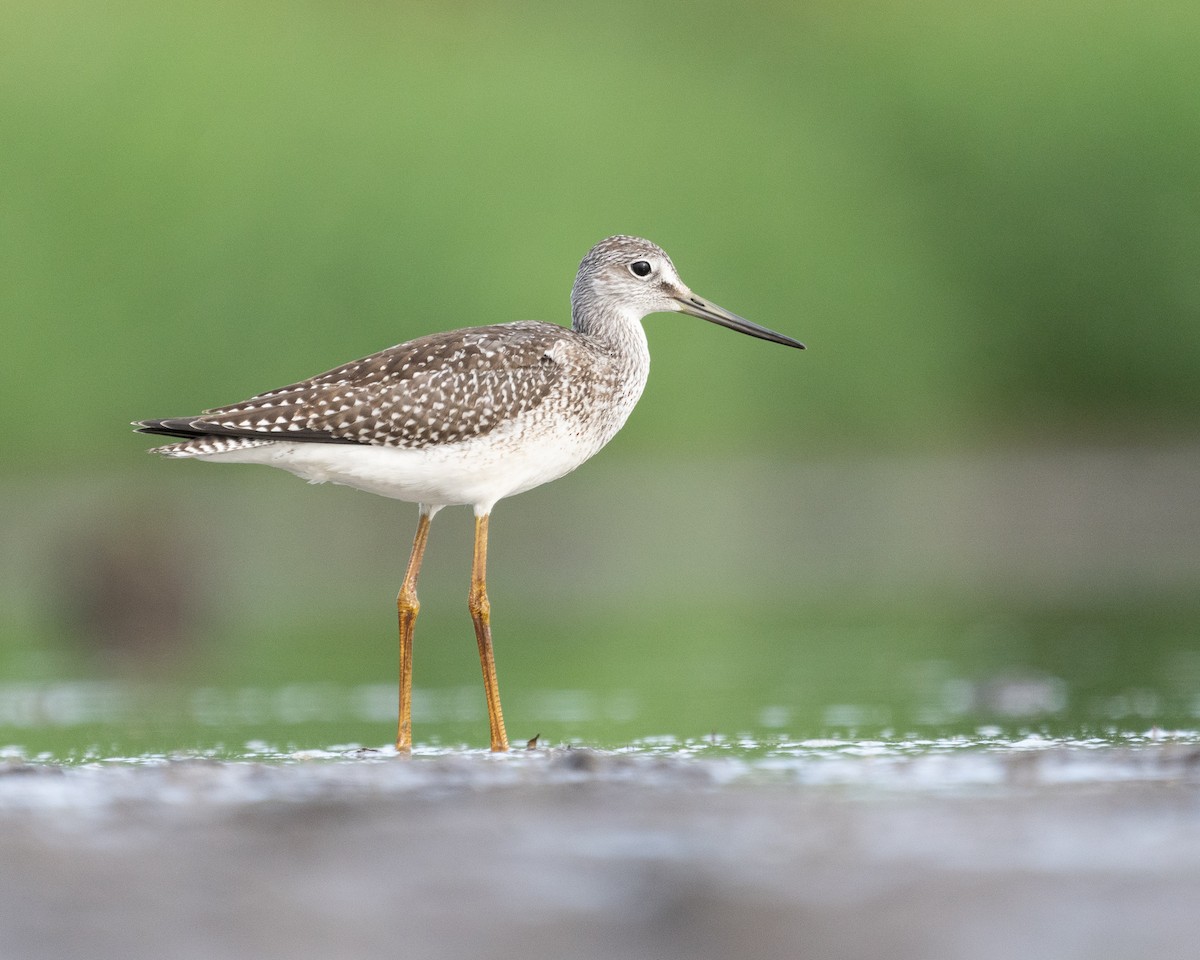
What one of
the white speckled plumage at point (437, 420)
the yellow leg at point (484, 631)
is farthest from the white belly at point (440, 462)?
the yellow leg at point (484, 631)

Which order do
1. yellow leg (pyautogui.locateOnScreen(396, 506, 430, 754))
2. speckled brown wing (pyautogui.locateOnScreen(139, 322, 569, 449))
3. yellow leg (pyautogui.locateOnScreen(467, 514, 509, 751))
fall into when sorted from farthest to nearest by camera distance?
→ yellow leg (pyautogui.locateOnScreen(396, 506, 430, 754))
speckled brown wing (pyautogui.locateOnScreen(139, 322, 569, 449))
yellow leg (pyautogui.locateOnScreen(467, 514, 509, 751))

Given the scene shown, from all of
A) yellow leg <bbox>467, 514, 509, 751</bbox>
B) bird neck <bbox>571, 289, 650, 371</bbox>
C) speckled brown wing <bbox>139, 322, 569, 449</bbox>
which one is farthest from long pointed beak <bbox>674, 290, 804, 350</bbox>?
yellow leg <bbox>467, 514, 509, 751</bbox>

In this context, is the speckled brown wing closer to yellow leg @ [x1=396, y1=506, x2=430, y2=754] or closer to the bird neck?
yellow leg @ [x1=396, y1=506, x2=430, y2=754]

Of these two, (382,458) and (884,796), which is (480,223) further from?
(884,796)

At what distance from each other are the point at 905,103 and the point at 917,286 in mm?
3442

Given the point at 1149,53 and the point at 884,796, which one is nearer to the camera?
the point at 884,796

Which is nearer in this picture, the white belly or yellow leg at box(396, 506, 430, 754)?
the white belly

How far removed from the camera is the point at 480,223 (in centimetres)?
2330

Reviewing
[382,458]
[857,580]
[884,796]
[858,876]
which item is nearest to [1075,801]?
[884,796]

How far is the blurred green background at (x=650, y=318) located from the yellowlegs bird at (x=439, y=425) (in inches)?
97.1

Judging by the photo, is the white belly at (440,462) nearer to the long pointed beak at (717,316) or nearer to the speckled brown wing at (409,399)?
the speckled brown wing at (409,399)

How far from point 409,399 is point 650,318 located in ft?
42.6

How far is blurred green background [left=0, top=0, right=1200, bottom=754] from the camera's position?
1387 centimetres

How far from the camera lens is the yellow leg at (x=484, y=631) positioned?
7.88m
